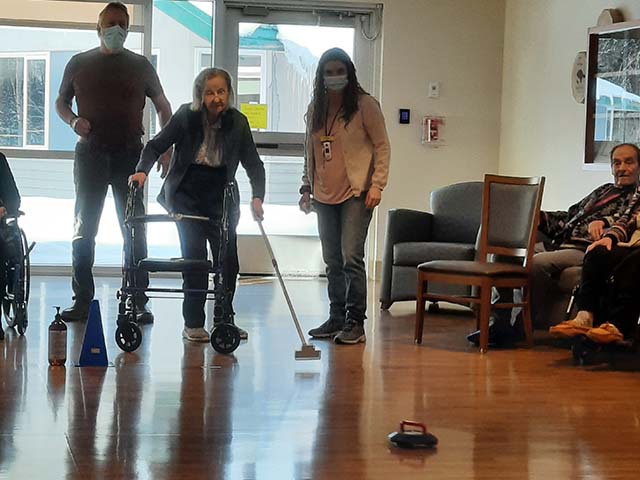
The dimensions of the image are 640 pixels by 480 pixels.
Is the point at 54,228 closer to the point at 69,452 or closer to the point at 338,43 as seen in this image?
the point at 338,43

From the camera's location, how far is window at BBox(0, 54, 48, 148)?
25.4 ft

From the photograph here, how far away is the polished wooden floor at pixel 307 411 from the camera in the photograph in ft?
9.89

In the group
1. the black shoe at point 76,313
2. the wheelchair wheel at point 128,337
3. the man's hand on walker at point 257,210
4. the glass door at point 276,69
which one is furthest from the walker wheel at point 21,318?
the glass door at point 276,69

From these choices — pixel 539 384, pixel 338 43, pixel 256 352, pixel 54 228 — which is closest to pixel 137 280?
pixel 256 352

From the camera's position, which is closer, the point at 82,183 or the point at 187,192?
the point at 187,192

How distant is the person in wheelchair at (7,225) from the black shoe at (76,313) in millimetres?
449

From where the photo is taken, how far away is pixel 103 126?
547 cm

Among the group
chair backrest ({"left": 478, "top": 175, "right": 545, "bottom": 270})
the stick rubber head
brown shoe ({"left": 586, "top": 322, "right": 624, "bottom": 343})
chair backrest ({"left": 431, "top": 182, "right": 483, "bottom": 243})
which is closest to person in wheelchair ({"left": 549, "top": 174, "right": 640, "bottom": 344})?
brown shoe ({"left": 586, "top": 322, "right": 624, "bottom": 343})

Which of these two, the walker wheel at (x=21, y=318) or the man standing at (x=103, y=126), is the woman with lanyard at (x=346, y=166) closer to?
the man standing at (x=103, y=126)

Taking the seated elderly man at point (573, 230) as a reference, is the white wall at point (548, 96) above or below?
above

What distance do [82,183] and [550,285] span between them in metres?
2.41

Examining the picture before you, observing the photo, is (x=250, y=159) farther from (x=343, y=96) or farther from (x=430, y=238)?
(x=430, y=238)

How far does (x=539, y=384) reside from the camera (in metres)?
4.30

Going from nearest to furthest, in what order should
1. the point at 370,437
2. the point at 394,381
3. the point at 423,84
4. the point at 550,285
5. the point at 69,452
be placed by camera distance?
the point at 69,452
the point at 370,437
the point at 394,381
the point at 550,285
the point at 423,84
